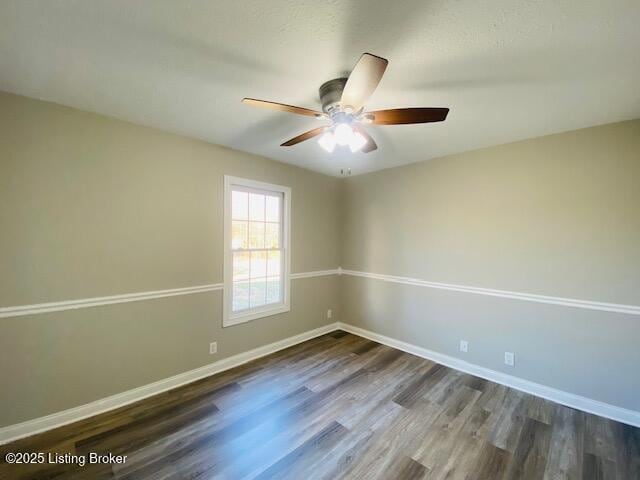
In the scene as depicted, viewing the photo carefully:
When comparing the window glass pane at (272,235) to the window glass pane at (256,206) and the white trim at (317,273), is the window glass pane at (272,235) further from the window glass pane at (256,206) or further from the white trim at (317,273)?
the white trim at (317,273)

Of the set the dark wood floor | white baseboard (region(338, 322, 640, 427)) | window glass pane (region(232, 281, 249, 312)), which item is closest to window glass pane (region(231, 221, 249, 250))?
window glass pane (region(232, 281, 249, 312))

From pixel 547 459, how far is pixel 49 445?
3.45 m

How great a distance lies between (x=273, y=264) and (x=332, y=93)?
7.65ft

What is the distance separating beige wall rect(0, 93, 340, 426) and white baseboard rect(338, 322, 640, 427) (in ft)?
7.18

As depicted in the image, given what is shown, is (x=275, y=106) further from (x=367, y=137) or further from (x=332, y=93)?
(x=367, y=137)

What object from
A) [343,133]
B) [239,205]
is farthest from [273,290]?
[343,133]

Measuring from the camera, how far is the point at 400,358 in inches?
131

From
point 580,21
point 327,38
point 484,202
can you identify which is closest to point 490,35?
point 580,21

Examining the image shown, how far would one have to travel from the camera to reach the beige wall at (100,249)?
6.31 feet

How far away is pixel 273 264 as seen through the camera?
3549mm

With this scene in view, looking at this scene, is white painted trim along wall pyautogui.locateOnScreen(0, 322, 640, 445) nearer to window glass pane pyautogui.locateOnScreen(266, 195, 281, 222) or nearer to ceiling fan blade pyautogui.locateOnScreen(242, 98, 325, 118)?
window glass pane pyautogui.locateOnScreen(266, 195, 281, 222)

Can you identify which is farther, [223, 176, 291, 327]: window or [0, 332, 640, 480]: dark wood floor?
[223, 176, 291, 327]: window

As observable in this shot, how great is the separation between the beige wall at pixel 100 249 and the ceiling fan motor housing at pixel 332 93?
5.36 ft

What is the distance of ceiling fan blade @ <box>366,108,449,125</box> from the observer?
1562 millimetres
